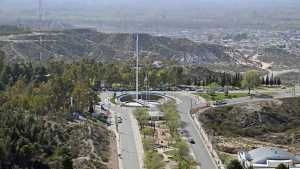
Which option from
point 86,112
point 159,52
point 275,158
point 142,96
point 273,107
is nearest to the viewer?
point 275,158

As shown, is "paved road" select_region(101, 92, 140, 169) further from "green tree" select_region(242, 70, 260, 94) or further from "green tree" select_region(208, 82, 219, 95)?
"green tree" select_region(242, 70, 260, 94)

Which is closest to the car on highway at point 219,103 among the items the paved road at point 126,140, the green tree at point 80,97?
the paved road at point 126,140

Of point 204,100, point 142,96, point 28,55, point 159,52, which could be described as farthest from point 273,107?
point 159,52

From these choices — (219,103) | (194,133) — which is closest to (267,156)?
(194,133)

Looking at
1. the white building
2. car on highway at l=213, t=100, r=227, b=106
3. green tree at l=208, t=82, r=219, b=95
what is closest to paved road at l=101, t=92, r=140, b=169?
the white building

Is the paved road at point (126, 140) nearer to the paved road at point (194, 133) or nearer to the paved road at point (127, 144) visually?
the paved road at point (127, 144)

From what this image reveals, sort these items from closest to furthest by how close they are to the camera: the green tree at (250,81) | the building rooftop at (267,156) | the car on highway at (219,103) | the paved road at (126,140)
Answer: the paved road at (126,140) < the building rooftop at (267,156) < the car on highway at (219,103) < the green tree at (250,81)

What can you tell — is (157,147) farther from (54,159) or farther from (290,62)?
(290,62)
